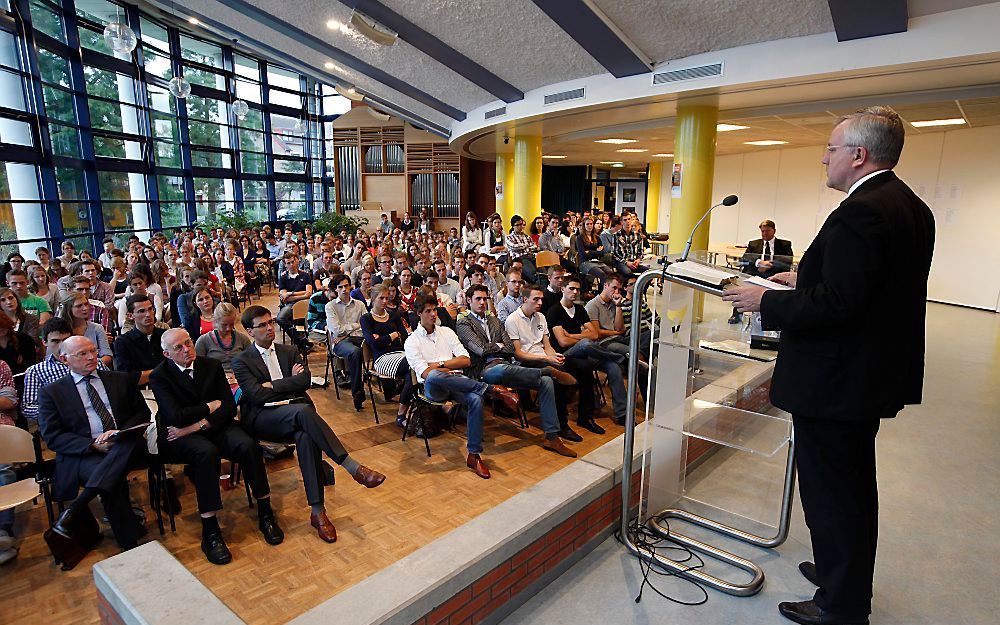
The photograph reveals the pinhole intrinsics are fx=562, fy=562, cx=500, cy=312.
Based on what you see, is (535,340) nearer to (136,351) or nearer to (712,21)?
(136,351)

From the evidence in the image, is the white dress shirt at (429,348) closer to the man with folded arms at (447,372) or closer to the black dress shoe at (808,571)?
the man with folded arms at (447,372)

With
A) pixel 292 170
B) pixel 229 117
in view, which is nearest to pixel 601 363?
pixel 229 117

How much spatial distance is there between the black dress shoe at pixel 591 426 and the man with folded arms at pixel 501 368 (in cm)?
47

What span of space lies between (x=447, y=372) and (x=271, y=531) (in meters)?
1.54

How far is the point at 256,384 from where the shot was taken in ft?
11.4

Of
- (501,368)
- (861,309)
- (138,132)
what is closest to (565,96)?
(501,368)

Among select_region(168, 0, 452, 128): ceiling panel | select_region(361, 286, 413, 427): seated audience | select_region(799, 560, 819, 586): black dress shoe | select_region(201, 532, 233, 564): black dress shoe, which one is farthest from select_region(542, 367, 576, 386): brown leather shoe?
select_region(168, 0, 452, 128): ceiling panel

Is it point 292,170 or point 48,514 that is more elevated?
point 292,170

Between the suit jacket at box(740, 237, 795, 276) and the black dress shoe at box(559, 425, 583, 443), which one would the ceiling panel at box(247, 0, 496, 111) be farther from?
the black dress shoe at box(559, 425, 583, 443)

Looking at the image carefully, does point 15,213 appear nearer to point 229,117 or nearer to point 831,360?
point 229,117

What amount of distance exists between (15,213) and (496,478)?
9790 mm

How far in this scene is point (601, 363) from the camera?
183 inches

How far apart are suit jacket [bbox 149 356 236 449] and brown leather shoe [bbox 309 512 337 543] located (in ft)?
2.60

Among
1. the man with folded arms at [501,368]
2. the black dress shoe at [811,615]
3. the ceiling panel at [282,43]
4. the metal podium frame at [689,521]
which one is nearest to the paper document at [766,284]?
the metal podium frame at [689,521]
